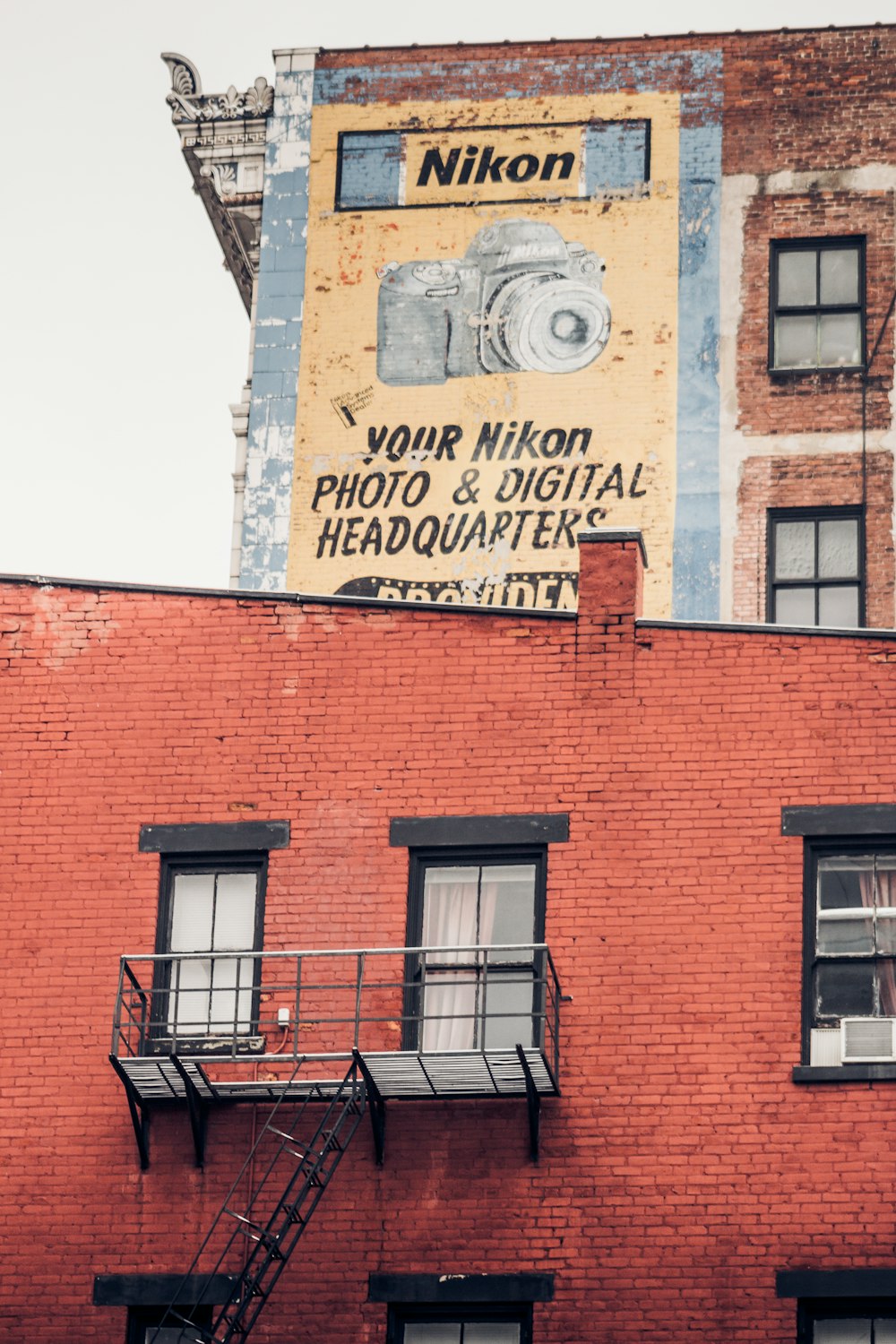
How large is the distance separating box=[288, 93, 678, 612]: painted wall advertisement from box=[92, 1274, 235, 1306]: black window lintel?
11183 mm

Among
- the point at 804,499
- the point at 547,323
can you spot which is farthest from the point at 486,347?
the point at 804,499

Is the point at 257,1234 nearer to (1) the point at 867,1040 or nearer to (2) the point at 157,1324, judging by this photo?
(2) the point at 157,1324

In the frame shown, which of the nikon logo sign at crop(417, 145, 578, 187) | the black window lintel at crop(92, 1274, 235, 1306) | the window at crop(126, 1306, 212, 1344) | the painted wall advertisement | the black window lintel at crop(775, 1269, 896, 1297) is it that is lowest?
the window at crop(126, 1306, 212, 1344)

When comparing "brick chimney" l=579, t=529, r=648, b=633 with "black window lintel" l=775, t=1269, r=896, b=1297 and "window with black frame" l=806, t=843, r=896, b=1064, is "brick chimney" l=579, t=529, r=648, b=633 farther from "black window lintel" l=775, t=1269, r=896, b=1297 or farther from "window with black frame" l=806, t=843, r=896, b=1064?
"black window lintel" l=775, t=1269, r=896, b=1297

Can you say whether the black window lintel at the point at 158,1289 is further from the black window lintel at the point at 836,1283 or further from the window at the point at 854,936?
the window at the point at 854,936

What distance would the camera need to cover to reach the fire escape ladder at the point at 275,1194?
72.7ft

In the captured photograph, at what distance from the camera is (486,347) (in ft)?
108

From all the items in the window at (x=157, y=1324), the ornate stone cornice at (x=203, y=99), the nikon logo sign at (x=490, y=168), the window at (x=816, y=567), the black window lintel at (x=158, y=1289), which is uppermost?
the ornate stone cornice at (x=203, y=99)

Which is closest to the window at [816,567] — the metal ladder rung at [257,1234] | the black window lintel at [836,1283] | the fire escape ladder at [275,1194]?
the fire escape ladder at [275,1194]

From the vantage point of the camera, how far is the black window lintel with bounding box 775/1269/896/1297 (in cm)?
2158

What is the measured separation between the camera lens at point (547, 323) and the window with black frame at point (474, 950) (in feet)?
34.1

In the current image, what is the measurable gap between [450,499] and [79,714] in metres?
8.64

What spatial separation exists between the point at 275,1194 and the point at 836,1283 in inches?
187

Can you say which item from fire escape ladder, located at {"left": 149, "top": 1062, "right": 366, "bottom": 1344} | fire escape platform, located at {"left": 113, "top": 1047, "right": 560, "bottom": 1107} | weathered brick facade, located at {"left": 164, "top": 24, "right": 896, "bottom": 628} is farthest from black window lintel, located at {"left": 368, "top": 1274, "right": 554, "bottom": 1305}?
weathered brick facade, located at {"left": 164, "top": 24, "right": 896, "bottom": 628}
